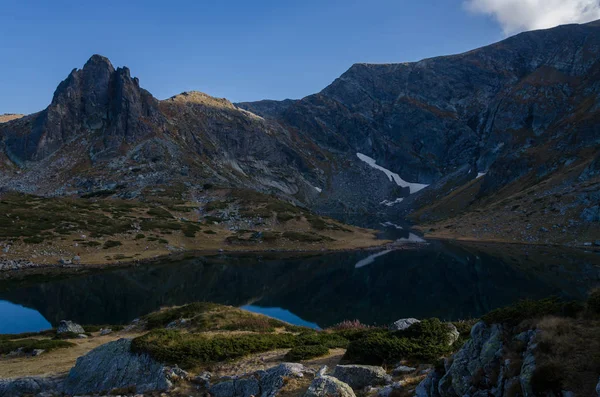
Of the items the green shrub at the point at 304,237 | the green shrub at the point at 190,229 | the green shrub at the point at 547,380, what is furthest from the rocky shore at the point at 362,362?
the green shrub at the point at 304,237

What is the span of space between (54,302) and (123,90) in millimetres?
145288

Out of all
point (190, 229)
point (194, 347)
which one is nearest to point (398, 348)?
point (194, 347)

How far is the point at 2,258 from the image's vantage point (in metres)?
61.9

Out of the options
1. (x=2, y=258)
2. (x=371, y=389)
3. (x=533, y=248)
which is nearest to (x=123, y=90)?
(x=2, y=258)

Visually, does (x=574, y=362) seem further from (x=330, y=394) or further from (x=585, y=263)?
(x=585, y=263)

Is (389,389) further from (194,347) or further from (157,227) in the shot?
(157,227)

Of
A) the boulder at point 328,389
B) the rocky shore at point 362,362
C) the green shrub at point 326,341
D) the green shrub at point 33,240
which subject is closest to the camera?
the rocky shore at point 362,362

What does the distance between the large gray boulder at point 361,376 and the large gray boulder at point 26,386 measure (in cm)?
1395

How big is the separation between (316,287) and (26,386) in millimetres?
44051

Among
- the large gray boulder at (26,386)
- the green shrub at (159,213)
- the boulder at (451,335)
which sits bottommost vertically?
the large gray boulder at (26,386)

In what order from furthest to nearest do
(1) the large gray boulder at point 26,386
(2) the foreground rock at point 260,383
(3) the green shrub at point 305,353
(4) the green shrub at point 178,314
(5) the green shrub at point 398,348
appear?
(4) the green shrub at point 178,314
(3) the green shrub at point 305,353
(1) the large gray boulder at point 26,386
(5) the green shrub at point 398,348
(2) the foreground rock at point 260,383

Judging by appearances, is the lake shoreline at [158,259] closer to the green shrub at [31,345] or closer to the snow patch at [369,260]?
the snow patch at [369,260]

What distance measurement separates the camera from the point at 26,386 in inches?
664

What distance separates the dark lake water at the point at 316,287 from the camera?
1670 inches
